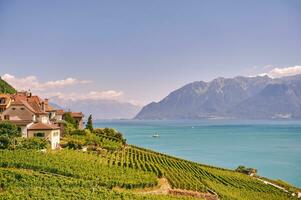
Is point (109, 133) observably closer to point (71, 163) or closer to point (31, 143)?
point (31, 143)

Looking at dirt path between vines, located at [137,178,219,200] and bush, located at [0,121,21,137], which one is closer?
dirt path between vines, located at [137,178,219,200]

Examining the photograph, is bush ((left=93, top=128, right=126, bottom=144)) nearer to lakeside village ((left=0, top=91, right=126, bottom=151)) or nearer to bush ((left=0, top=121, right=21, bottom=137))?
lakeside village ((left=0, top=91, right=126, bottom=151))

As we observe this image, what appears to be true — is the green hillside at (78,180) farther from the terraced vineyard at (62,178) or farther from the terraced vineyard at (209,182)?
the terraced vineyard at (209,182)

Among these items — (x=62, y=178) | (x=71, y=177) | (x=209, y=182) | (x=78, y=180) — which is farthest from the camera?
(x=209, y=182)

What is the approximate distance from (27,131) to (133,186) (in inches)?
833

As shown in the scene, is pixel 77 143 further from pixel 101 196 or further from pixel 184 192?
pixel 101 196

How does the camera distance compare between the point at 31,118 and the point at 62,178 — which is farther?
the point at 31,118

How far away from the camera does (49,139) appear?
4856 cm

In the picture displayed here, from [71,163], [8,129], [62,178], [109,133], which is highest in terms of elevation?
[8,129]

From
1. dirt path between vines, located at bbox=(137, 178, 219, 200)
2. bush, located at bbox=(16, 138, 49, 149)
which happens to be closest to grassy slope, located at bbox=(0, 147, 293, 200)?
dirt path between vines, located at bbox=(137, 178, 219, 200)

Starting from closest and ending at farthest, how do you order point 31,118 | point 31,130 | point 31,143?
1. point 31,143
2. point 31,130
3. point 31,118

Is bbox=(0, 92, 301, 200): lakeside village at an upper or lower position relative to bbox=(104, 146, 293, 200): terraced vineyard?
upper

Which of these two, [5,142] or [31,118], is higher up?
[31,118]

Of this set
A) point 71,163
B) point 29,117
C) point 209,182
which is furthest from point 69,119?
point 71,163
